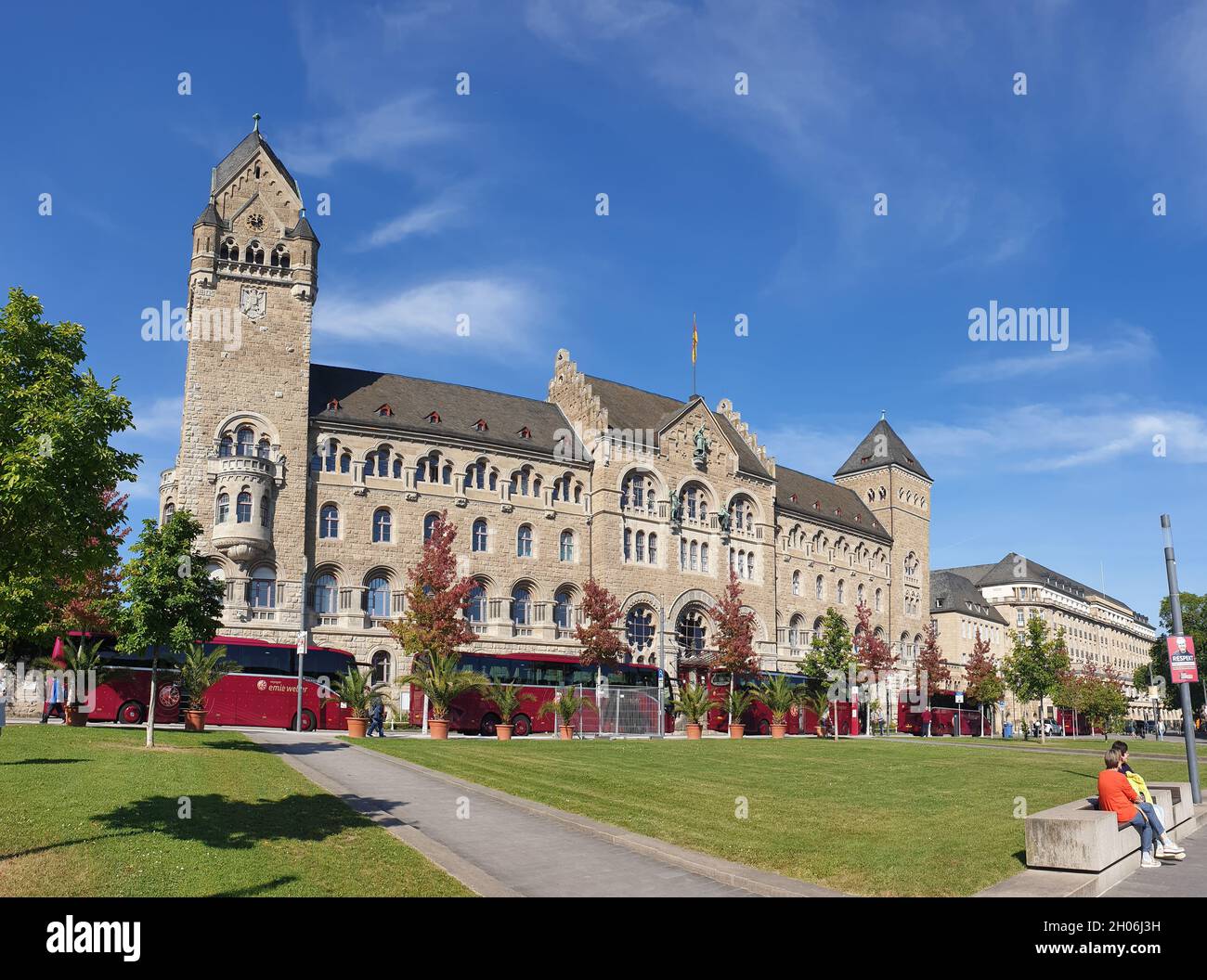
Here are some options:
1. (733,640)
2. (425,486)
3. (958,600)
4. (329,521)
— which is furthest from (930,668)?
(329,521)

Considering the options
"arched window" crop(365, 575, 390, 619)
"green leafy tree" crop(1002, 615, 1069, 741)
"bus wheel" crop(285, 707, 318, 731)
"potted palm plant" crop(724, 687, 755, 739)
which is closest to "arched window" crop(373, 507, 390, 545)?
"arched window" crop(365, 575, 390, 619)

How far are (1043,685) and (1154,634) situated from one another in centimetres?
15056

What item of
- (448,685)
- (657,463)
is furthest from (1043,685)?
(448,685)

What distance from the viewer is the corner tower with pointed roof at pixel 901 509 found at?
86500mm

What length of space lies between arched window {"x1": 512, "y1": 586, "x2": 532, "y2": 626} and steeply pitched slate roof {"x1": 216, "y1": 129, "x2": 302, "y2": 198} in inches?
977

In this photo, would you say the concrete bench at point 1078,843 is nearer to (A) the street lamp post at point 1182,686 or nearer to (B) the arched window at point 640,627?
(A) the street lamp post at point 1182,686

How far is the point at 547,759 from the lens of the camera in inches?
1030

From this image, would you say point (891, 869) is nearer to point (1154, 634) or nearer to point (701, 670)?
point (701, 670)

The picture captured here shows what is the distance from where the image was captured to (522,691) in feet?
139

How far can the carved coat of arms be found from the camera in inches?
2027

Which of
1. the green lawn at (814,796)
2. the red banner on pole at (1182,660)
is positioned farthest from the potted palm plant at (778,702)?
the red banner on pole at (1182,660)

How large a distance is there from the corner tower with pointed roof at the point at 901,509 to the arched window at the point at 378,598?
47289 millimetres

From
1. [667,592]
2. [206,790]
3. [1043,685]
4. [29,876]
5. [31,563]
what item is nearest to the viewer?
[29,876]

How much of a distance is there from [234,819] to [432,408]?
152 feet
